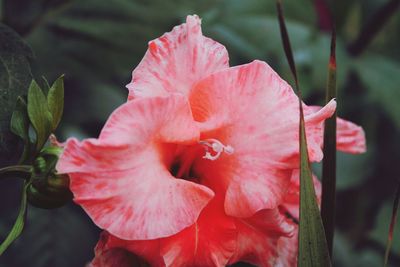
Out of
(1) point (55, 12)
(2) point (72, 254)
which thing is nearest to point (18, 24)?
(1) point (55, 12)

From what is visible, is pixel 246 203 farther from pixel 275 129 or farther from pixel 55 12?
pixel 55 12

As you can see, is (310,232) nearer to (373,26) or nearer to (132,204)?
(132,204)

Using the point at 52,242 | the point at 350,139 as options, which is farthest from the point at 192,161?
the point at 52,242

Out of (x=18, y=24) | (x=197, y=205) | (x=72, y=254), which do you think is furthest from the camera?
(x=72, y=254)

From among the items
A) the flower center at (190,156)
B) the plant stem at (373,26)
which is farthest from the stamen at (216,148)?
the plant stem at (373,26)

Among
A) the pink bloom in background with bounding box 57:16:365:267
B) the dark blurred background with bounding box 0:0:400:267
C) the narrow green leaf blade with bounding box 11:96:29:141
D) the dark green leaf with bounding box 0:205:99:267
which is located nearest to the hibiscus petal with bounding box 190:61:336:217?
the pink bloom in background with bounding box 57:16:365:267

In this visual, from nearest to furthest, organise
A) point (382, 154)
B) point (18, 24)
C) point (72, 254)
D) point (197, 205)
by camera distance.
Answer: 1. point (197, 205)
2. point (18, 24)
3. point (72, 254)
4. point (382, 154)
